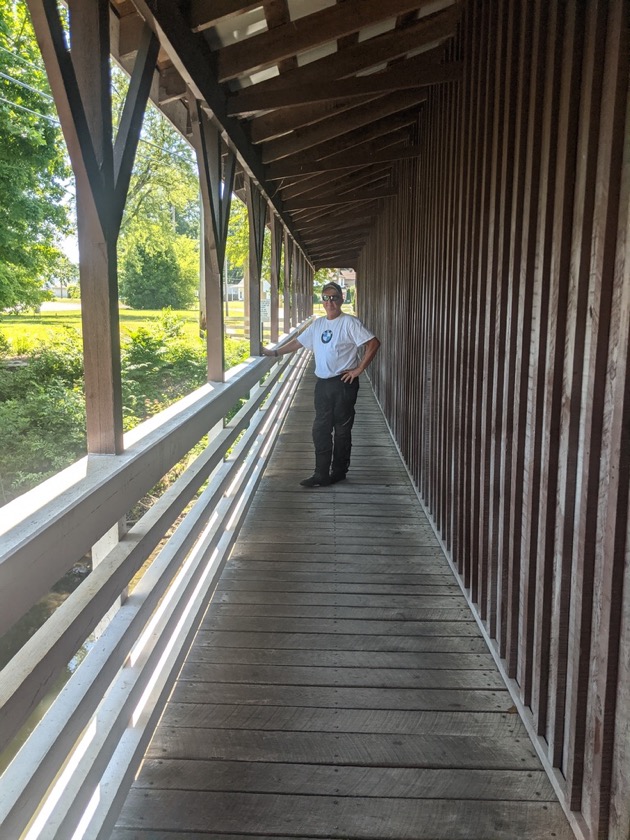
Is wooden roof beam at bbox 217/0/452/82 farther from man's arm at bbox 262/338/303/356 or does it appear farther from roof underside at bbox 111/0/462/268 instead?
man's arm at bbox 262/338/303/356

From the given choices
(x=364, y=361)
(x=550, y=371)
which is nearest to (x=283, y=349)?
(x=364, y=361)

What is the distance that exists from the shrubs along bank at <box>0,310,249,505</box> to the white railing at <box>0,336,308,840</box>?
11.7m

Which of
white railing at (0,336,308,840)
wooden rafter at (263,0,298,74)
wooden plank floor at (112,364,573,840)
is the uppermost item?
wooden rafter at (263,0,298,74)

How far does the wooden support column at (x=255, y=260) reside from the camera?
5297mm

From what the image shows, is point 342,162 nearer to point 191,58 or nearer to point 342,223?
point 191,58

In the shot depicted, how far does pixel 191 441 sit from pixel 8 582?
5.07 ft

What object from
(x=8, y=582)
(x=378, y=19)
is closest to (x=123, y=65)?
(x=378, y=19)

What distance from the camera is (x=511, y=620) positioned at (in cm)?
259

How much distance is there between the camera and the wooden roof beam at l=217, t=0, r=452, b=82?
305 centimetres

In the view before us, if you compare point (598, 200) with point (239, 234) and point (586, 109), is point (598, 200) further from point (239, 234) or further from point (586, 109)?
point (239, 234)

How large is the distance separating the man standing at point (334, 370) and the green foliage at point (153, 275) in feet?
85.4

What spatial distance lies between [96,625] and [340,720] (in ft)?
3.80

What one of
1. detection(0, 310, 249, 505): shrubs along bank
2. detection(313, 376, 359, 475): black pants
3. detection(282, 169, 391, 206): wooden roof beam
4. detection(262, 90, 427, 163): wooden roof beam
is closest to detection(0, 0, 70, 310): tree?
detection(0, 310, 249, 505): shrubs along bank

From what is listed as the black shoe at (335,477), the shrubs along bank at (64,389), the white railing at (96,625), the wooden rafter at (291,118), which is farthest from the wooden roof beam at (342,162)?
the shrubs along bank at (64,389)
